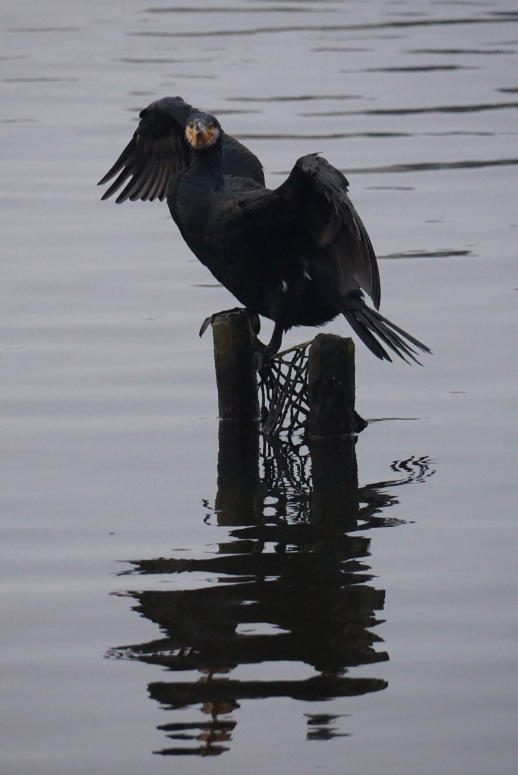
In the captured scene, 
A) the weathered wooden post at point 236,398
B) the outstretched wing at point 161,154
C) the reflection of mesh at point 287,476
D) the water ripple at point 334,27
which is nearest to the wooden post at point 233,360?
the weathered wooden post at point 236,398

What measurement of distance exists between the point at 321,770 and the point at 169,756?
1.23ft

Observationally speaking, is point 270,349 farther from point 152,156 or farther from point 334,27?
point 334,27

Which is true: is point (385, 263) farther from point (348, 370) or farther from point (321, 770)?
point (321, 770)

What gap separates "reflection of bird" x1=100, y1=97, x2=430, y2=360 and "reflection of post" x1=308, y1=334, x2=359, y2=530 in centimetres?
15

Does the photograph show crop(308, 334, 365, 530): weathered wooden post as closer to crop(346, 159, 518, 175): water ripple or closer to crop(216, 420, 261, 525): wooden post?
crop(216, 420, 261, 525): wooden post

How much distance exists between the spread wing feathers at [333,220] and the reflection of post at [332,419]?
27 centimetres

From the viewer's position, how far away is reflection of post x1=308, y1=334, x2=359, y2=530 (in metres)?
5.73

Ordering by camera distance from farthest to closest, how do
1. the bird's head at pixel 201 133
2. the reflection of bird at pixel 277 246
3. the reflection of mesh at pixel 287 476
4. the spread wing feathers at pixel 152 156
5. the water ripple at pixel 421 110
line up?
the water ripple at pixel 421 110 < the spread wing feathers at pixel 152 156 < the bird's head at pixel 201 133 < the reflection of bird at pixel 277 246 < the reflection of mesh at pixel 287 476

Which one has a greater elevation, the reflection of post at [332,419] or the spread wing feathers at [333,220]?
the spread wing feathers at [333,220]

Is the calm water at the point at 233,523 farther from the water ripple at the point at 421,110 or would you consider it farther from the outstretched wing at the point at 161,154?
the water ripple at the point at 421,110

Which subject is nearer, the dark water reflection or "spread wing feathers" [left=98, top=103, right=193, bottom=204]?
the dark water reflection

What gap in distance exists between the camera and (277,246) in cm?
626

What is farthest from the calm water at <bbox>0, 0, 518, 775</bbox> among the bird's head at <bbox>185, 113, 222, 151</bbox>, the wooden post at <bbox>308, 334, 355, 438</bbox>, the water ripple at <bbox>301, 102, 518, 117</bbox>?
the water ripple at <bbox>301, 102, 518, 117</bbox>

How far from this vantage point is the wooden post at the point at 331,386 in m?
6.10
